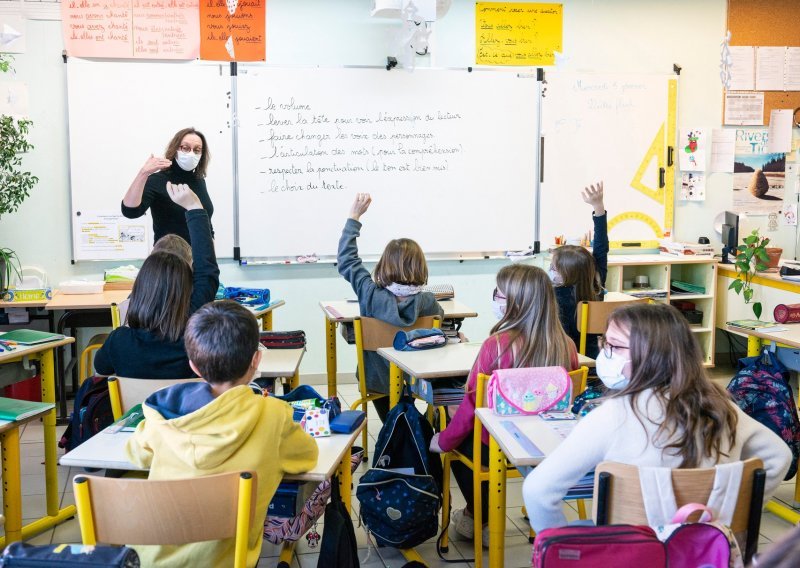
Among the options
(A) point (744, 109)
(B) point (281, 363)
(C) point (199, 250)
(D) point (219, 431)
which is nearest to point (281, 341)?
(B) point (281, 363)

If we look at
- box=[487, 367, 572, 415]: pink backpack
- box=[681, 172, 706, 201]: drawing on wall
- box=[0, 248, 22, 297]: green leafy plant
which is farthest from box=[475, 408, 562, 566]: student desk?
box=[681, 172, 706, 201]: drawing on wall

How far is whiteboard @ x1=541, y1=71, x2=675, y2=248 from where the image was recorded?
19.1ft

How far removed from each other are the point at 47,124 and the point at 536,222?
3.21m

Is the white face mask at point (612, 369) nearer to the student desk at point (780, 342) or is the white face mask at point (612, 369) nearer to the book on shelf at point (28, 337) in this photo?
the student desk at point (780, 342)

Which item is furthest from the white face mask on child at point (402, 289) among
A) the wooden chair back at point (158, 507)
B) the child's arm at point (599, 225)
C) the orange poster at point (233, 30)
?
the orange poster at point (233, 30)

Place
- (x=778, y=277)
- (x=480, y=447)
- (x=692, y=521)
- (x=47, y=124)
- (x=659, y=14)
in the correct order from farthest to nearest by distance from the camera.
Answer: (x=659, y=14) < (x=778, y=277) < (x=47, y=124) < (x=480, y=447) < (x=692, y=521)

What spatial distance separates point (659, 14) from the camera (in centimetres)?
595

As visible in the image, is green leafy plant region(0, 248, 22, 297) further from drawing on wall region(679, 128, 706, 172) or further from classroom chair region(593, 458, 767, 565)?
drawing on wall region(679, 128, 706, 172)

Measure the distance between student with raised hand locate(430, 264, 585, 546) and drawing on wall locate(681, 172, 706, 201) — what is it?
3540mm

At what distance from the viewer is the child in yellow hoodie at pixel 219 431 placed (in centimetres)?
189

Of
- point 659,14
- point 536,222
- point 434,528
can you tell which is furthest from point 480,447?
point 659,14

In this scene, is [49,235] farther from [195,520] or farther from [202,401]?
[195,520]

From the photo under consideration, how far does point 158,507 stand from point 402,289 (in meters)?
2.19

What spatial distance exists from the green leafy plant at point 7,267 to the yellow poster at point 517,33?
318 cm
